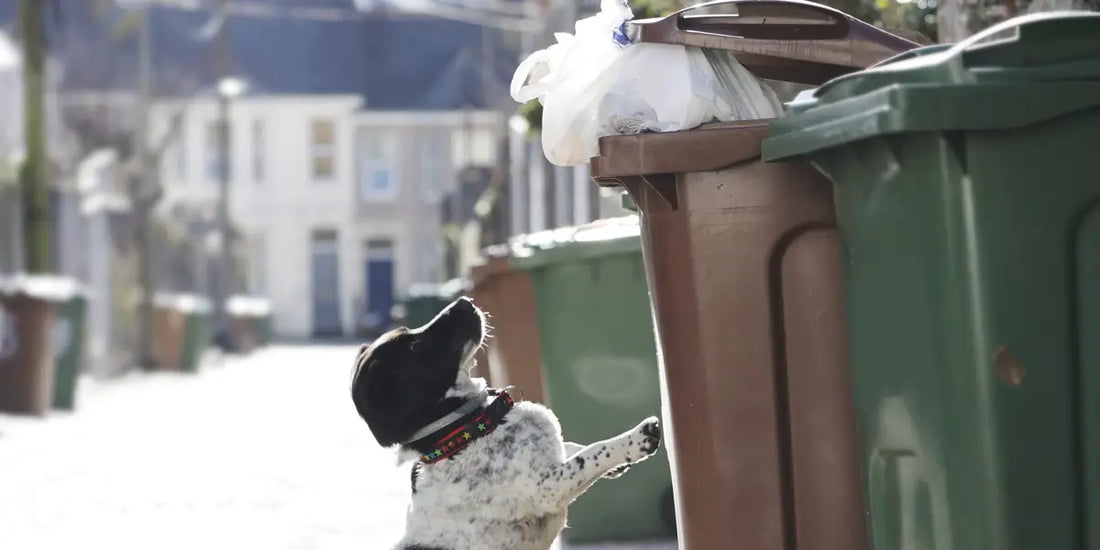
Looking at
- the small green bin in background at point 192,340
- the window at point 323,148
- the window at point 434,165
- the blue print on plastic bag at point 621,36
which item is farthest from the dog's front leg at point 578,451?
the window at point 323,148

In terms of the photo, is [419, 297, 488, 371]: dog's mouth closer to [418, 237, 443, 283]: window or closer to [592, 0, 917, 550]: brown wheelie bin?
[592, 0, 917, 550]: brown wheelie bin

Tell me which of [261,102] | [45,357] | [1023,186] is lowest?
[45,357]

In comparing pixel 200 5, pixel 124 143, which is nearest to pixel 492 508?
pixel 124 143

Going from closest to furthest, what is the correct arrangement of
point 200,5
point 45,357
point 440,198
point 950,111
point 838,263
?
point 950,111 < point 838,263 < point 45,357 < point 440,198 < point 200,5

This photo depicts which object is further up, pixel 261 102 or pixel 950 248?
pixel 261 102

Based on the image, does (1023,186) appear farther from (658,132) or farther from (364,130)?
(364,130)

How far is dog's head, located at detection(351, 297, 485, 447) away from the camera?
185 inches

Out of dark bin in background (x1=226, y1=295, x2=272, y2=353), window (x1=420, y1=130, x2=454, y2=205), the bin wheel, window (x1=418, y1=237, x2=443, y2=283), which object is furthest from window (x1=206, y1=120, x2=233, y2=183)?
the bin wheel

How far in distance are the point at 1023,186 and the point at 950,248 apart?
0.19 metres

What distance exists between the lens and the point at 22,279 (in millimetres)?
18594

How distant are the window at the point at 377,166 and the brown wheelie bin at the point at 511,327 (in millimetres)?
43253

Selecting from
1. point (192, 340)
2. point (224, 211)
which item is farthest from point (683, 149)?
point (224, 211)

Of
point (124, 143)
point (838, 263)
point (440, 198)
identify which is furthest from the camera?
point (440, 198)

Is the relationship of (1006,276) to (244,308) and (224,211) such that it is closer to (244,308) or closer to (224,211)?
(224,211)
